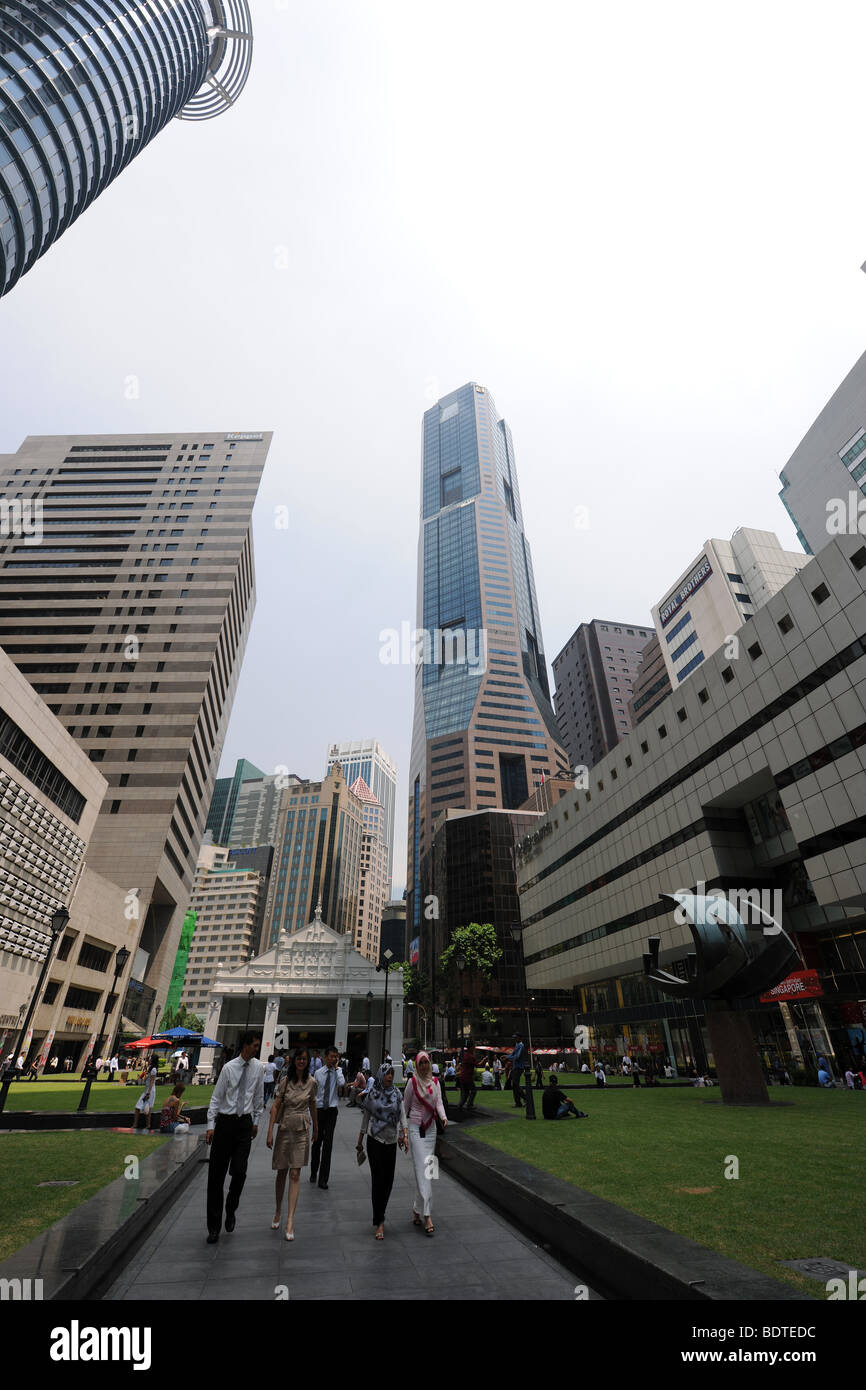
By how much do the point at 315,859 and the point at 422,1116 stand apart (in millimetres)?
151150

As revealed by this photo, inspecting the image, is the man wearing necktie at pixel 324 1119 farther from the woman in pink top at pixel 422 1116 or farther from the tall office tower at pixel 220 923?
the tall office tower at pixel 220 923

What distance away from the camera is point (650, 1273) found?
4562mm

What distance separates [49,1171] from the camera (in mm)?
9508

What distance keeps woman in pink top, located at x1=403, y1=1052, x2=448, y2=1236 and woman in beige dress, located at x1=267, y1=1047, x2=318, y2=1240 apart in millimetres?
1223

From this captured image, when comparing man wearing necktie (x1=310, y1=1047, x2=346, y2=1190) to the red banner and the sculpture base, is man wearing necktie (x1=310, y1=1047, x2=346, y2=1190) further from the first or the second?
the red banner

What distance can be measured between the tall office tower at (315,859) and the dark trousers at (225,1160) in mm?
142379

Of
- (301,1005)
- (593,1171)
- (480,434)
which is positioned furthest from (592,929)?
(480,434)

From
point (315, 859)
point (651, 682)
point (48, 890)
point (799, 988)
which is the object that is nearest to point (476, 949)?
point (799, 988)

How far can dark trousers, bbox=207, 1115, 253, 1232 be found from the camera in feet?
22.0

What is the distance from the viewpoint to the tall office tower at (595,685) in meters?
144

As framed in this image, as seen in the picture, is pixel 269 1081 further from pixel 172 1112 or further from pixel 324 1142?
pixel 324 1142

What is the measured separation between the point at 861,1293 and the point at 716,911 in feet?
62.1

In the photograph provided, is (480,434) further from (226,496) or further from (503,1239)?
(503,1239)

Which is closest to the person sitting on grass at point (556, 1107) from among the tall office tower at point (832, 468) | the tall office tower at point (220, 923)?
the tall office tower at point (832, 468)
